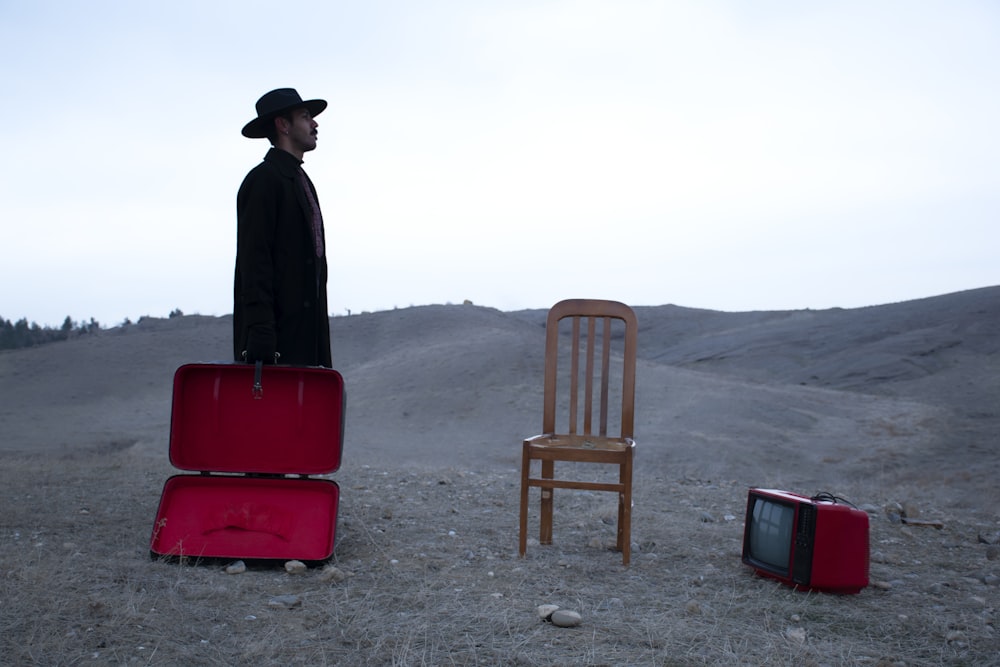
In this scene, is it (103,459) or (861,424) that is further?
(861,424)

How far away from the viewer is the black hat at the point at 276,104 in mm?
3738

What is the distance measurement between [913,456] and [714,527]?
6476 mm

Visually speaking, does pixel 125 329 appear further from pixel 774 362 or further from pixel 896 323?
pixel 896 323

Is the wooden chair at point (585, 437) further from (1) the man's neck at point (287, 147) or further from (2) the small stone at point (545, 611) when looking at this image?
(1) the man's neck at point (287, 147)

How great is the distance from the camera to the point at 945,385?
46.4 feet

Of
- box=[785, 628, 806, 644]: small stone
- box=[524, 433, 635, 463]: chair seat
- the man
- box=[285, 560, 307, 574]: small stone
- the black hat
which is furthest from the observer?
the black hat

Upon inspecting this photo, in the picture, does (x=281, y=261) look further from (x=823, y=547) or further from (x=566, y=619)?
(x=823, y=547)

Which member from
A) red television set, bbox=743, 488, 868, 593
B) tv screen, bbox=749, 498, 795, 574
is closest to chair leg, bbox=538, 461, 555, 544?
tv screen, bbox=749, 498, 795, 574

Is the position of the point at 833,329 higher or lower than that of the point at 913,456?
higher

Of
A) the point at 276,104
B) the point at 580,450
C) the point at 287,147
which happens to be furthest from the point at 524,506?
the point at 276,104

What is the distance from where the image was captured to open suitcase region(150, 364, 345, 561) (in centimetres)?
352

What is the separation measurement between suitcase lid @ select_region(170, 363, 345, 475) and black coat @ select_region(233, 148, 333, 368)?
13 centimetres

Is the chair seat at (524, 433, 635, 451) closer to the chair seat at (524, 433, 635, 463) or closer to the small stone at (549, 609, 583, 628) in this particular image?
the chair seat at (524, 433, 635, 463)

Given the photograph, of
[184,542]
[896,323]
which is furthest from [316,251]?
[896,323]
